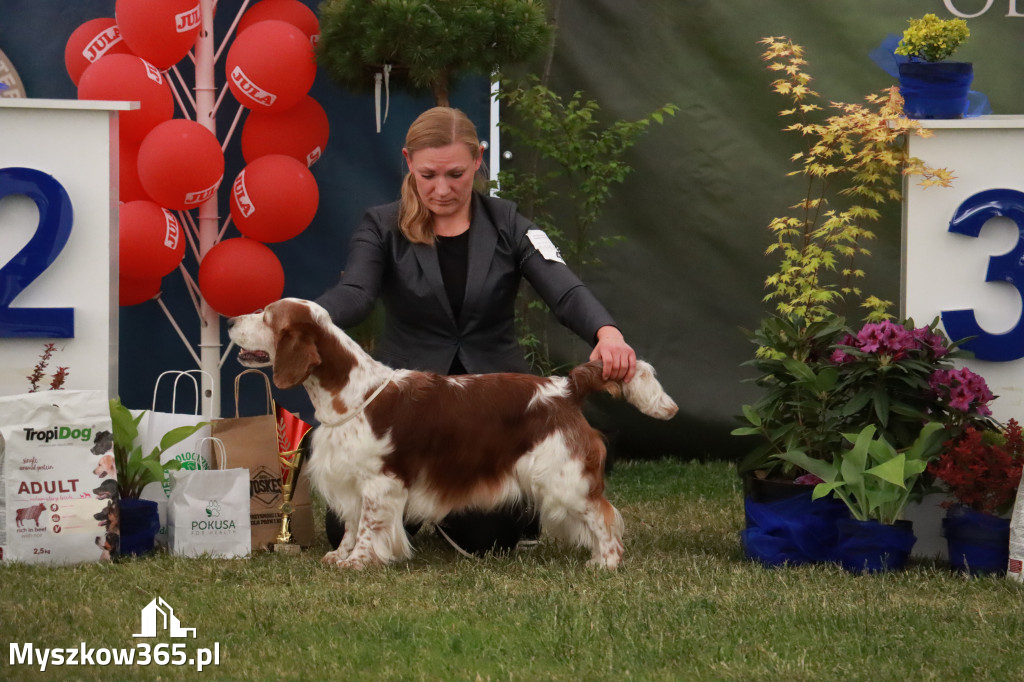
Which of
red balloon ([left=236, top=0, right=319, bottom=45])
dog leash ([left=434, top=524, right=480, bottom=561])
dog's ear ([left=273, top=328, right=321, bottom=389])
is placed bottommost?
dog leash ([left=434, top=524, right=480, bottom=561])

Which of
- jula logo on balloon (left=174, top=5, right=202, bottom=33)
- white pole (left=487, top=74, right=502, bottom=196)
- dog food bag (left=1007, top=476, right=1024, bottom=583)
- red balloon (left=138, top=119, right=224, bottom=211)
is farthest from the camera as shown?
white pole (left=487, top=74, right=502, bottom=196)

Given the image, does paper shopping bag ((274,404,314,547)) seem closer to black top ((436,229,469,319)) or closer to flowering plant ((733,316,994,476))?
black top ((436,229,469,319))

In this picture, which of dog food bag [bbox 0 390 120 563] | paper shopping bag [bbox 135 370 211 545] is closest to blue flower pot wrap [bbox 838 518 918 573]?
paper shopping bag [bbox 135 370 211 545]

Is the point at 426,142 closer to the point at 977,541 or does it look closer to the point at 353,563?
the point at 353,563

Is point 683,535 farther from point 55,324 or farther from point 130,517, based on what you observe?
point 55,324

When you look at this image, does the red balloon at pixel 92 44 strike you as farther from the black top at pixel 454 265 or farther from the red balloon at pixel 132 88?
the black top at pixel 454 265

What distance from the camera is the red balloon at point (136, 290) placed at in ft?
15.8

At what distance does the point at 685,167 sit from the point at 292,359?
10.0ft

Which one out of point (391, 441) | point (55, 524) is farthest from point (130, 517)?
point (391, 441)

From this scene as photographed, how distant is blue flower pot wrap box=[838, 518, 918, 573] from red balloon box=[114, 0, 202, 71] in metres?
3.22

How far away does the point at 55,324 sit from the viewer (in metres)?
3.55

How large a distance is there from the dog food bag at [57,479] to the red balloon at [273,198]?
1650 mm

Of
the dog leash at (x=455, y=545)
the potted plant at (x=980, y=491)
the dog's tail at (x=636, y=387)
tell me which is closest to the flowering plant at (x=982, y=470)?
the potted plant at (x=980, y=491)

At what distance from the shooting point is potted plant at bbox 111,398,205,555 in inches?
133
